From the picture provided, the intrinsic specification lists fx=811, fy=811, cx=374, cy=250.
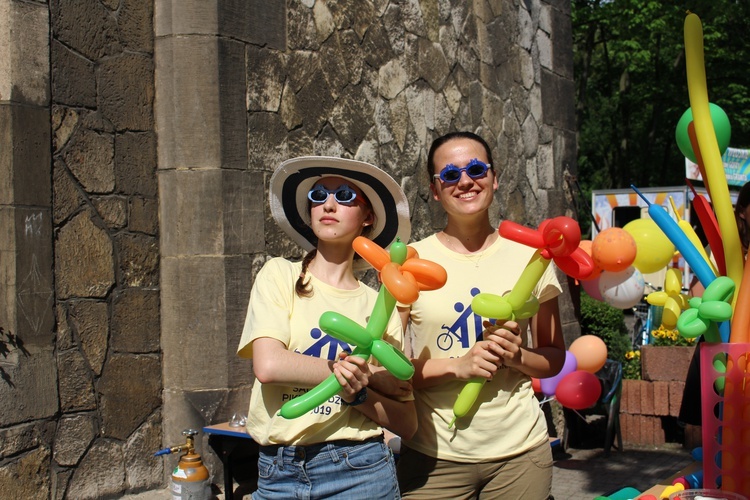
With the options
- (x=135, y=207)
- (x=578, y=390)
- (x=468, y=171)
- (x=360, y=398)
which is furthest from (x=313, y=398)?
(x=578, y=390)

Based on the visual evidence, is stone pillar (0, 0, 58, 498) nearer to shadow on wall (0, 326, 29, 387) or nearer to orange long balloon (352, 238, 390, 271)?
shadow on wall (0, 326, 29, 387)

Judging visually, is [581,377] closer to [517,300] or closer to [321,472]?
[517,300]

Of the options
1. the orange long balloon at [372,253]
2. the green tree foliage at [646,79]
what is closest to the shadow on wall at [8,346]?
the orange long balloon at [372,253]

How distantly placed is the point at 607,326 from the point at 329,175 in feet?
22.7

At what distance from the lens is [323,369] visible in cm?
220

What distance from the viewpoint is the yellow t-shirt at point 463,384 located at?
247 centimetres

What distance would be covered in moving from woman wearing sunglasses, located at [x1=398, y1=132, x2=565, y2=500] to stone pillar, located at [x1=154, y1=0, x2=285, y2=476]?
6.26ft

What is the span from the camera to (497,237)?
2.66m

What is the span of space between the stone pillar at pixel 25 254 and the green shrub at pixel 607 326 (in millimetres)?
6194

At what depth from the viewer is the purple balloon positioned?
537cm

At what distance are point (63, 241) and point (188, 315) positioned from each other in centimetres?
74

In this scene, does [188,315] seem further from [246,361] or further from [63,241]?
[63,241]

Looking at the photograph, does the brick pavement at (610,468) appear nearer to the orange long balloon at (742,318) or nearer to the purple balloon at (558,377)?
the purple balloon at (558,377)

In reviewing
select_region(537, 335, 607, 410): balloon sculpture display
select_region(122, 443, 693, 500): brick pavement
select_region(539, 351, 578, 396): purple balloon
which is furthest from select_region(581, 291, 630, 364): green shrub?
select_region(537, 335, 607, 410): balloon sculpture display
